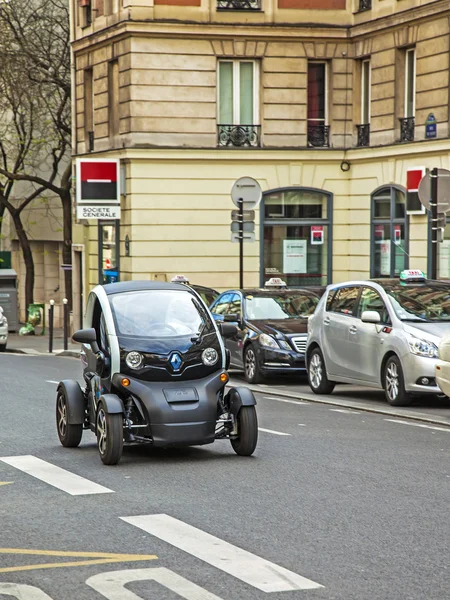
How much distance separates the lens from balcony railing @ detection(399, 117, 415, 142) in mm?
29156

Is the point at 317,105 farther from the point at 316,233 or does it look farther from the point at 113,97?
the point at 113,97

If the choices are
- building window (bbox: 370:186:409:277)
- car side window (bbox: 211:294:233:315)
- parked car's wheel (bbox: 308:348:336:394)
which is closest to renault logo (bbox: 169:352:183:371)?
parked car's wheel (bbox: 308:348:336:394)

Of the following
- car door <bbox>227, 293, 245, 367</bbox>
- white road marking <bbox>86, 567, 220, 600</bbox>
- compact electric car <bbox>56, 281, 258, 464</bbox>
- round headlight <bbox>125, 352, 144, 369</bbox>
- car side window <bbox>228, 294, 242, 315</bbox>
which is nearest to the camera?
white road marking <bbox>86, 567, 220, 600</bbox>

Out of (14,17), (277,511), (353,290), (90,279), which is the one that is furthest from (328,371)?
(14,17)

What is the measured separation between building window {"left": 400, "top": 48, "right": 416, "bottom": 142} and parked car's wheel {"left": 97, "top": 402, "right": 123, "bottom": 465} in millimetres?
19894

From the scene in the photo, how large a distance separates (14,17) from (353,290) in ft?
75.5

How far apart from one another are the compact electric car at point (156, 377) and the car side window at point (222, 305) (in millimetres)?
10961

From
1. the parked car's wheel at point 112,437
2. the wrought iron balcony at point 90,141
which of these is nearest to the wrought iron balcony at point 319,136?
the wrought iron balcony at point 90,141

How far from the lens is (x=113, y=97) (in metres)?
33.3

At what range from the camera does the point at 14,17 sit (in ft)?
123

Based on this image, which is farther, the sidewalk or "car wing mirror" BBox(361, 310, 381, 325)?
the sidewalk

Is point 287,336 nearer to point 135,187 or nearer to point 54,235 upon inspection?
point 135,187

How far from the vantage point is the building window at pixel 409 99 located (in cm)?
2927

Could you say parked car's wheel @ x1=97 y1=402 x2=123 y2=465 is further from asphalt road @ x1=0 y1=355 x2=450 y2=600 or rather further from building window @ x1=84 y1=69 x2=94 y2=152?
building window @ x1=84 y1=69 x2=94 y2=152
